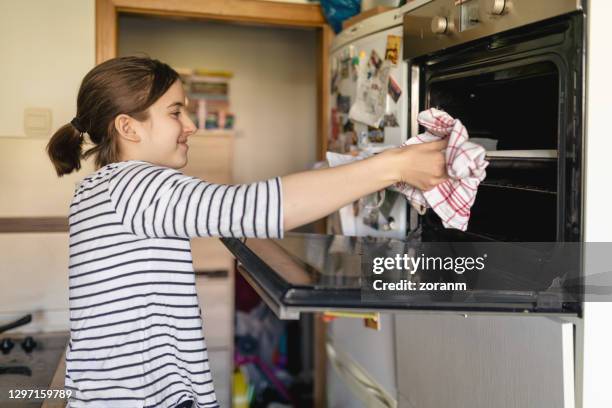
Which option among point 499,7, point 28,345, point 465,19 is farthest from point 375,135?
point 28,345

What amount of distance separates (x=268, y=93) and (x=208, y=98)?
553 millimetres

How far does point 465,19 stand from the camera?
128cm

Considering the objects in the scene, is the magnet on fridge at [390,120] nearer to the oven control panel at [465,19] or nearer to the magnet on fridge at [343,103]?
the oven control panel at [465,19]

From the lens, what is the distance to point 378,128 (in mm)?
1761

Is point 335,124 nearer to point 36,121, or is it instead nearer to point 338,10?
point 338,10

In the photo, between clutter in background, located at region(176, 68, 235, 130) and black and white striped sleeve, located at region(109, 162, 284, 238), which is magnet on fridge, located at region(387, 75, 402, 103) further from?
clutter in background, located at region(176, 68, 235, 130)

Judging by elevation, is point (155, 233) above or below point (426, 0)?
below

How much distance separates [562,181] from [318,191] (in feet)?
1.37

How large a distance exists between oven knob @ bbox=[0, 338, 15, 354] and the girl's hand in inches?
54.0

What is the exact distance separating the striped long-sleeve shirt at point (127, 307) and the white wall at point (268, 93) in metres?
2.37

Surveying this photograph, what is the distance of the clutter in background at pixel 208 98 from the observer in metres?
2.98

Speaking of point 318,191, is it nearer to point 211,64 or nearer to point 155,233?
point 155,233

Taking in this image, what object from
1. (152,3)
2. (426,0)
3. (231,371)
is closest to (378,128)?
(426,0)

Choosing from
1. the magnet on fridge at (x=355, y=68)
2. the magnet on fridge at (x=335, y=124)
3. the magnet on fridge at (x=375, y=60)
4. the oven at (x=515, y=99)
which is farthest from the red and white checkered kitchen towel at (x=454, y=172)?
the magnet on fridge at (x=335, y=124)
